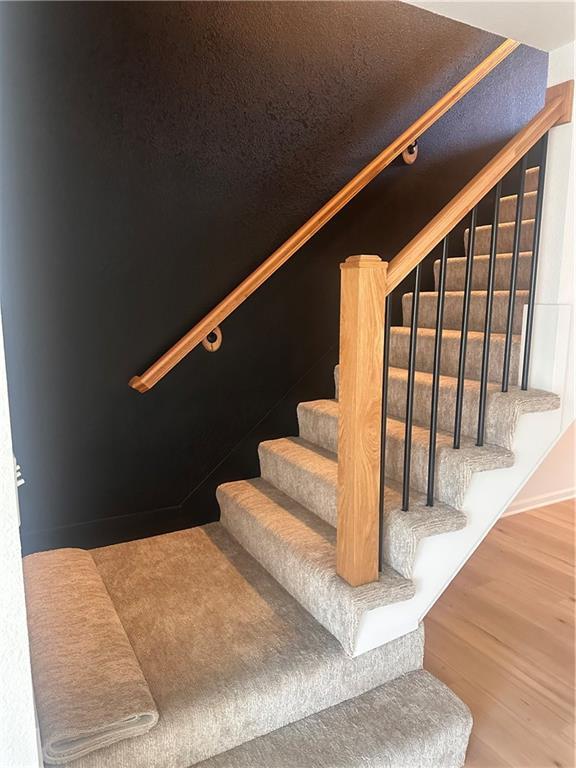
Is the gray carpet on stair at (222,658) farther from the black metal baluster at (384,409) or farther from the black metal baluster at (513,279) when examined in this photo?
the black metal baluster at (513,279)

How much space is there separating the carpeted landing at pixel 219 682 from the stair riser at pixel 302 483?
341 mm

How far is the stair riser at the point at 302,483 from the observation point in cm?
208

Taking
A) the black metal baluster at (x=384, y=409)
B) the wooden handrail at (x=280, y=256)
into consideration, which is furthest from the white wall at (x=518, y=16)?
the black metal baluster at (x=384, y=409)

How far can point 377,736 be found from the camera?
155 centimetres

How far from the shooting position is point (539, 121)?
1765 millimetres

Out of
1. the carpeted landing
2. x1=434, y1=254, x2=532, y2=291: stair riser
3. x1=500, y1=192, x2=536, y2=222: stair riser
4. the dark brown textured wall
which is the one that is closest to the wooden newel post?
the carpeted landing

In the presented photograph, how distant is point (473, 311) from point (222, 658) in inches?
72.8

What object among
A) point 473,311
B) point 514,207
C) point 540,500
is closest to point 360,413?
point 473,311

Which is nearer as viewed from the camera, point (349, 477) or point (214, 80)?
point (349, 477)

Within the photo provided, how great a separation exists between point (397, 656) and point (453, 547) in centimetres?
40

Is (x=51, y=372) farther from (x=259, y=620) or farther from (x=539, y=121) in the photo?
(x=539, y=121)

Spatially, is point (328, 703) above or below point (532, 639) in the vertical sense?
above

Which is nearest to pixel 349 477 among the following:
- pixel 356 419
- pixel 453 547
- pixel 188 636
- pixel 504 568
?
pixel 356 419

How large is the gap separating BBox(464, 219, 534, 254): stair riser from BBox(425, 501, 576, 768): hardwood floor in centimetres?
168
